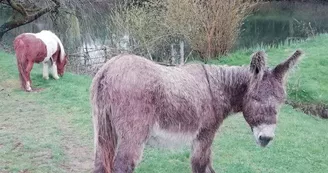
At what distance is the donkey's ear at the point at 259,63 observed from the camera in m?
3.26

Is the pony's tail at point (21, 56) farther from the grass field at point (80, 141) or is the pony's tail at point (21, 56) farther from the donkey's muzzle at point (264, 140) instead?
the donkey's muzzle at point (264, 140)

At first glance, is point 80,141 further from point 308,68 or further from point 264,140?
point 308,68

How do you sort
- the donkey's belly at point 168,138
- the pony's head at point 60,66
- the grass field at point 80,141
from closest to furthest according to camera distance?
the donkey's belly at point 168,138 < the grass field at point 80,141 < the pony's head at point 60,66

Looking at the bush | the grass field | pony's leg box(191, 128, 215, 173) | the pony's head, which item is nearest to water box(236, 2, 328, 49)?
the bush

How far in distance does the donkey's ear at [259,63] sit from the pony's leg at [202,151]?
1.99ft

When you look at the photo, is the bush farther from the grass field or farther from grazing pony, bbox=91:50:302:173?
grazing pony, bbox=91:50:302:173

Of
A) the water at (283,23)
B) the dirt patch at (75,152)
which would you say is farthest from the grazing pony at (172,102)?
the water at (283,23)

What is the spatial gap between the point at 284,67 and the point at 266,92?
239mm

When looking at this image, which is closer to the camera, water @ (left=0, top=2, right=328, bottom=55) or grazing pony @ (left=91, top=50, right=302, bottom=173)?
grazing pony @ (left=91, top=50, right=302, bottom=173)

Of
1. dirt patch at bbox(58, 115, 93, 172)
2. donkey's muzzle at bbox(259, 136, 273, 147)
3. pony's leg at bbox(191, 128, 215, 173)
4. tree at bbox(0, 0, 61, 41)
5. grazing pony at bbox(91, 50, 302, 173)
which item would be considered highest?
tree at bbox(0, 0, 61, 41)

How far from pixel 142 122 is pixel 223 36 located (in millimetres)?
11564

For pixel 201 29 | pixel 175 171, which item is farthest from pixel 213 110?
pixel 201 29

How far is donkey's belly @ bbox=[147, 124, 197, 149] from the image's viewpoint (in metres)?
3.24

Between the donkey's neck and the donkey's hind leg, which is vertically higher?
the donkey's neck
